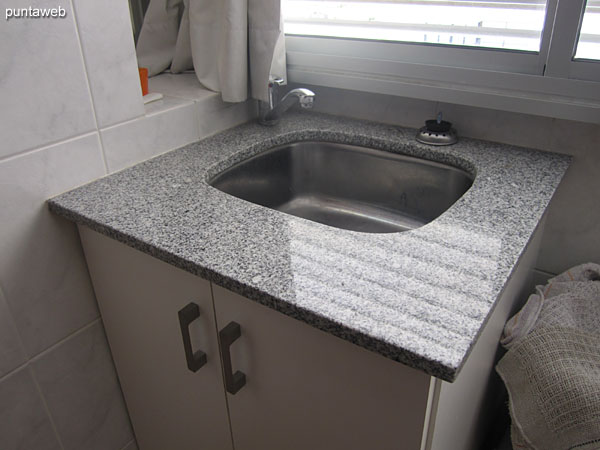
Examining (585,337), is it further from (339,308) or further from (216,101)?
(216,101)

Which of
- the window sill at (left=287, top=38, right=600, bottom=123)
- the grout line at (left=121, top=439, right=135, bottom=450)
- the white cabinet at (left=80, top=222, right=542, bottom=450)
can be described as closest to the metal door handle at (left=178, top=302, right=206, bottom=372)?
the white cabinet at (left=80, top=222, right=542, bottom=450)

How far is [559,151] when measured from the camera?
40.1 inches

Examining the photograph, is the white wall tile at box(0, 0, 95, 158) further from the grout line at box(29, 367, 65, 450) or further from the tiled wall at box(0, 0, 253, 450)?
the grout line at box(29, 367, 65, 450)

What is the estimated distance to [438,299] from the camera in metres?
0.61

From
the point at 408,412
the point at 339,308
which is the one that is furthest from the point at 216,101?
the point at 408,412

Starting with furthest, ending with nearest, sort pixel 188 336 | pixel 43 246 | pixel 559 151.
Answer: pixel 559 151 < pixel 43 246 < pixel 188 336

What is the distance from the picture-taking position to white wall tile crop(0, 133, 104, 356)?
0.84 meters

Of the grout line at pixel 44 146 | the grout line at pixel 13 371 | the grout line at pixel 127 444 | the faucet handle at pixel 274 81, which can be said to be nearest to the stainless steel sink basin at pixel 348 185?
the faucet handle at pixel 274 81

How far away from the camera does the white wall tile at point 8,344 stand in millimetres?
861

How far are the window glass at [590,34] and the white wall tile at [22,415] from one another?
4.07ft

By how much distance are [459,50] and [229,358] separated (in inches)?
32.2

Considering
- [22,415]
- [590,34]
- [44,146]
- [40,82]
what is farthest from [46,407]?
[590,34]

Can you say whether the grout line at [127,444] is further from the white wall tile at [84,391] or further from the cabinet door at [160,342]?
the cabinet door at [160,342]

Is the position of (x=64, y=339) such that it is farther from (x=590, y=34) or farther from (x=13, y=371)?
(x=590, y=34)
